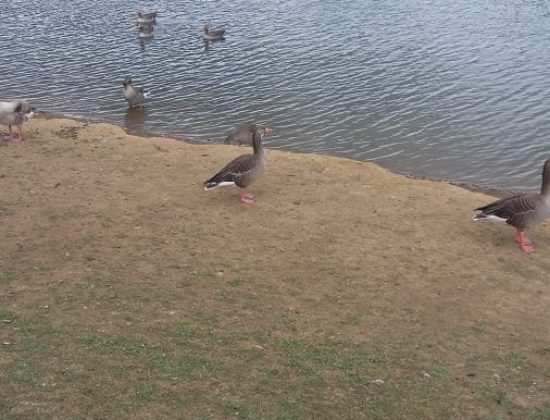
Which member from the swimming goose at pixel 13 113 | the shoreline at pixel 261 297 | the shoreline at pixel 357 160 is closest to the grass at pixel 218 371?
the shoreline at pixel 261 297

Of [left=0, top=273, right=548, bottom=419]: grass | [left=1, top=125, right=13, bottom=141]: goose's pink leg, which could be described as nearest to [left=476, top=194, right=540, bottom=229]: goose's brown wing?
[left=0, top=273, right=548, bottom=419]: grass

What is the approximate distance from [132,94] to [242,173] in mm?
11097

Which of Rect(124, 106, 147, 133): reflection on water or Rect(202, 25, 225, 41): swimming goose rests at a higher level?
Rect(202, 25, 225, 41): swimming goose

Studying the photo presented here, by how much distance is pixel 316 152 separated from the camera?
767 inches

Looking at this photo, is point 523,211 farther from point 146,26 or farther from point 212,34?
point 146,26

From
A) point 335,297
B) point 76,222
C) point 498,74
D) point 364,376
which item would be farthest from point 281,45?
point 364,376

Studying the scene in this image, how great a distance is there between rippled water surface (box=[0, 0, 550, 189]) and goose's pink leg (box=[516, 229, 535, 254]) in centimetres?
498

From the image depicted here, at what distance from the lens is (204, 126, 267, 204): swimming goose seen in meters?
13.7

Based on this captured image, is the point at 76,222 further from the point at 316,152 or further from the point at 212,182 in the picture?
the point at 316,152

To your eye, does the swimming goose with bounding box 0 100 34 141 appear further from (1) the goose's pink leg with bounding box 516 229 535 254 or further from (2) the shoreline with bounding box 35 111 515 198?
(1) the goose's pink leg with bounding box 516 229 535 254

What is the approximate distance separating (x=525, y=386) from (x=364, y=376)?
206 cm

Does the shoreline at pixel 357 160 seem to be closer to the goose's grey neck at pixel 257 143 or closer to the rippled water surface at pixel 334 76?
the rippled water surface at pixel 334 76

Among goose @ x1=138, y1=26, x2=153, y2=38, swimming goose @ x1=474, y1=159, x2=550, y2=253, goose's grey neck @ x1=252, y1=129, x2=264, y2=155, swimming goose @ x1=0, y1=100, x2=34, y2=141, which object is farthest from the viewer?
goose @ x1=138, y1=26, x2=153, y2=38

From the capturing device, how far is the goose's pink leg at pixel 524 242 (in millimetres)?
12234
